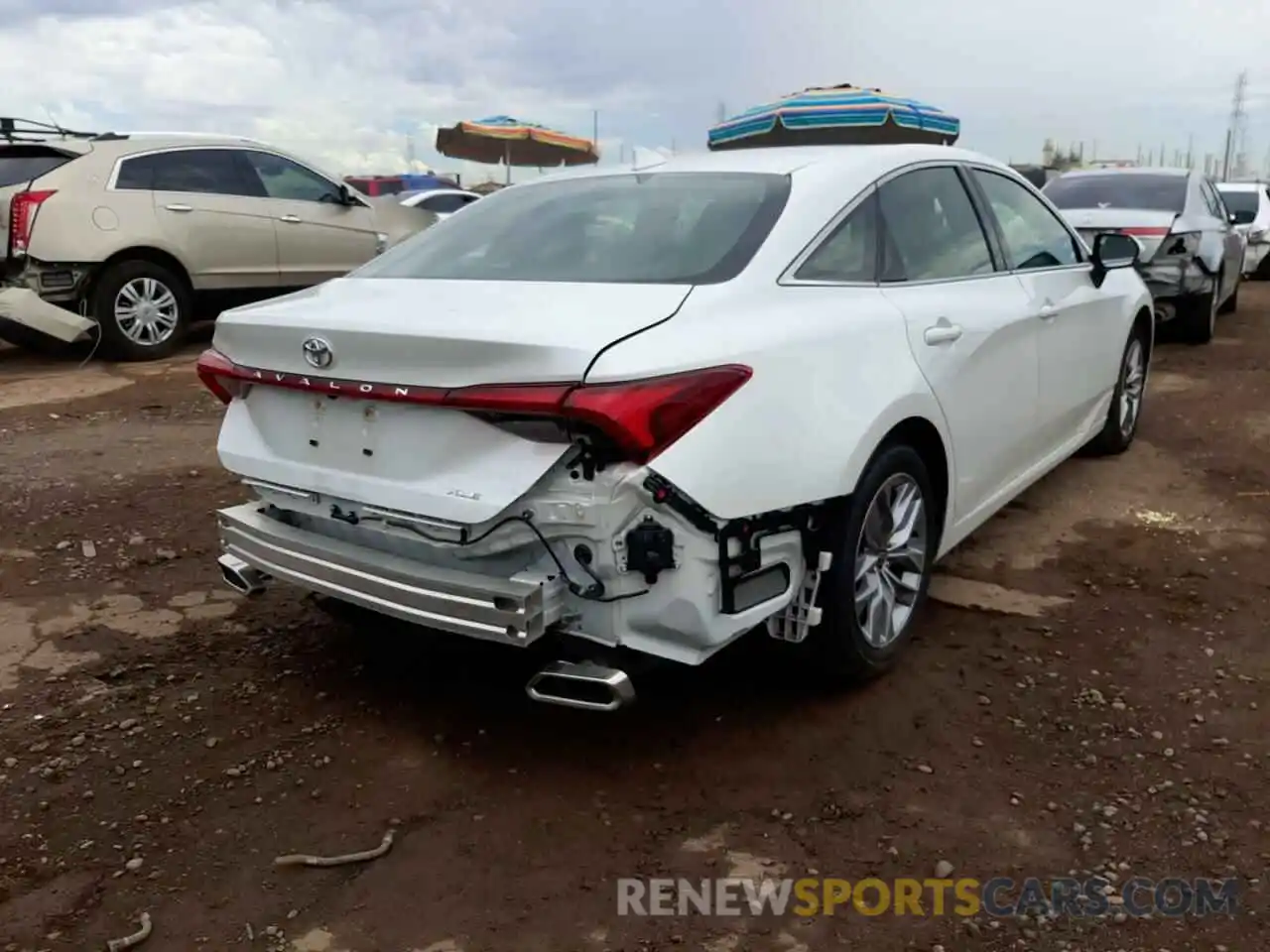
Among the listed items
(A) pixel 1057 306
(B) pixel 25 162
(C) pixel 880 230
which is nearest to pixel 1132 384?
(A) pixel 1057 306

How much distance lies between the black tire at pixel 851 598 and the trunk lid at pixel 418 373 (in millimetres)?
734

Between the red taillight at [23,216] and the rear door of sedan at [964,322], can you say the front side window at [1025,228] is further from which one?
the red taillight at [23,216]

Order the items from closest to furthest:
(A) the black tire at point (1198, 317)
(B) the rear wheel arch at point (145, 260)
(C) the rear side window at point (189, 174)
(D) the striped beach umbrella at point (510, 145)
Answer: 1. (B) the rear wheel arch at point (145, 260)
2. (C) the rear side window at point (189, 174)
3. (A) the black tire at point (1198, 317)
4. (D) the striped beach umbrella at point (510, 145)

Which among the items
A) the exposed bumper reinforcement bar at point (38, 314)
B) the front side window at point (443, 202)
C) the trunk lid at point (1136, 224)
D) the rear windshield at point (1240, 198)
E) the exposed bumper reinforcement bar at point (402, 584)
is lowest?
the exposed bumper reinforcement bar at point (402, 584)

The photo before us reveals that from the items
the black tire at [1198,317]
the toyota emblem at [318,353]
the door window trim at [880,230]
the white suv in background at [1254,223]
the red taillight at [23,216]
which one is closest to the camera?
the toyota emblem at [318,353]

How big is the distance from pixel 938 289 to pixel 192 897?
105 inches

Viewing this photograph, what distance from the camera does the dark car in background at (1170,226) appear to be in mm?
8508

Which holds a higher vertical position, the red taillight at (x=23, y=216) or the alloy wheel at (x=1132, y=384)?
the red taillight at (x=23, y=216)

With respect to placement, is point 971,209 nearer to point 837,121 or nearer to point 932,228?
point 932,228

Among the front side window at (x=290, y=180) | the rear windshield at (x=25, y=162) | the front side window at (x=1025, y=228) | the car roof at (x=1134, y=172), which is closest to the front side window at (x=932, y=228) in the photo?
the front side window at (x=1025, y=228)

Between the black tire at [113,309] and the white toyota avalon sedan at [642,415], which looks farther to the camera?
the black tire at [113,309]

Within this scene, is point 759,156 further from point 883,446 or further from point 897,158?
point 883,446

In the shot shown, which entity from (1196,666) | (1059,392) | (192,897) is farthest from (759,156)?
(192,897)

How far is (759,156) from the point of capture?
3604 mm
